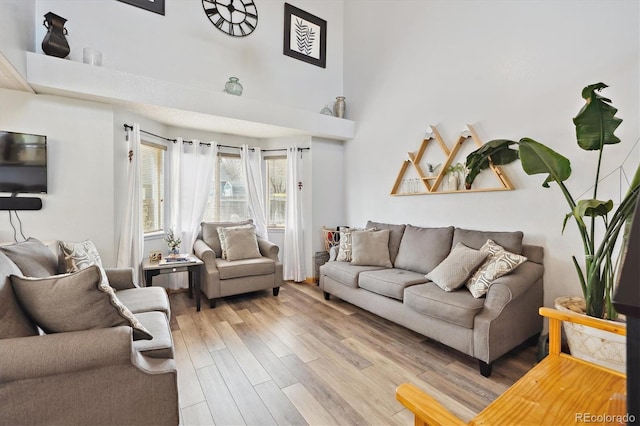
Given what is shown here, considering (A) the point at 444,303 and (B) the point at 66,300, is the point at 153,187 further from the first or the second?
(A) the point at 444,303

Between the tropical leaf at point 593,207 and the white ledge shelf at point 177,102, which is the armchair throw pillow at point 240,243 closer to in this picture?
the white ledge shelf at point 177,102

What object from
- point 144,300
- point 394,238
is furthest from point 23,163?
point 394,238

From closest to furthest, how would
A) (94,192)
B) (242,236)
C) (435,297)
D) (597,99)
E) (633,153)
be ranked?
(597,99) → (633,153) → (435,297) → (94,192) → (242,236)

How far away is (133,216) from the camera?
3.31 meters

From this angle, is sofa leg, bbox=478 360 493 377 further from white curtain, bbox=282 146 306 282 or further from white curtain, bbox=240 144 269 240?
white curtain, bbox=240 144 269 240

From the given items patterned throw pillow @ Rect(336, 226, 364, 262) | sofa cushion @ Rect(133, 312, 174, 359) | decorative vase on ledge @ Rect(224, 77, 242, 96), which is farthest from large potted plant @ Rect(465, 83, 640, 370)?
decorative vase on ledge @ Rect(224, 77, 242, 96)

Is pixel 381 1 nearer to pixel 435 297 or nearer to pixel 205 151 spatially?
pixel 205 151

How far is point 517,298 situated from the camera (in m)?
2.23

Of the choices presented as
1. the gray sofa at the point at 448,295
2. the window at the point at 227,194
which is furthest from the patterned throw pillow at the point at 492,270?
the window at the point at 227,194

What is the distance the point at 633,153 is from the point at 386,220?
2.42 meters

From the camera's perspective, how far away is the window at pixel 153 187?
152 inches

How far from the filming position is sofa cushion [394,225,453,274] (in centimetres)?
302

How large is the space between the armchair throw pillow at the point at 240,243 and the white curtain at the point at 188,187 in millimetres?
470

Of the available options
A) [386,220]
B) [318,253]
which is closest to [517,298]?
[386,220]
